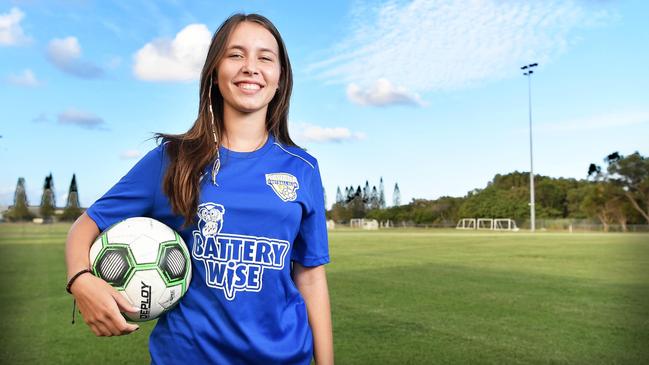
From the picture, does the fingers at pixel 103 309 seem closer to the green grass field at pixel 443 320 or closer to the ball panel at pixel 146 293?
the ball panel at pixel 146 293

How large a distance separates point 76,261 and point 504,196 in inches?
2483

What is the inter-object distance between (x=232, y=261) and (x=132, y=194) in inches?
16.7

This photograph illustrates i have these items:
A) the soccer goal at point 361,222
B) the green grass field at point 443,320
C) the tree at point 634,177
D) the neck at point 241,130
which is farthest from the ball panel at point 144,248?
the soccer goal at point 361,222

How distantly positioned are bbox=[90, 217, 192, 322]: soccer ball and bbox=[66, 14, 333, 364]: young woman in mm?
37

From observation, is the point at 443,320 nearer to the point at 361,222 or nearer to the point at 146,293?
the point at 146,293

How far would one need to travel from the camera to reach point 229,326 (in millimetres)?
1920

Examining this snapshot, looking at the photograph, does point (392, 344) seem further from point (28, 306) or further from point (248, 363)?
point (28, 306)

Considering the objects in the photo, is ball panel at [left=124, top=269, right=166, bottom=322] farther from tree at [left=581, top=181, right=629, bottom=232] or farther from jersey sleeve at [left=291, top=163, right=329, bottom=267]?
tree at [left=581, top=181, right=629, bottom=232]

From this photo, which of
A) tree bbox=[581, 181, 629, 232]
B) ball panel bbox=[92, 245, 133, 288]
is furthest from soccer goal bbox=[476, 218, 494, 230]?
ball panel bbox=[92, 245, 133, 288]

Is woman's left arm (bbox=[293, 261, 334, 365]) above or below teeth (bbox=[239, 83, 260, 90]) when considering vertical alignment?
below

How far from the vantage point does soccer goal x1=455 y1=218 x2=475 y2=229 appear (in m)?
60.9

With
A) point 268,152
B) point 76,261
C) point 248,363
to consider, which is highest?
point 268,152

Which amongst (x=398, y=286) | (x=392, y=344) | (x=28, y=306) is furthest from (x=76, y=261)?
(x=398, y=286)

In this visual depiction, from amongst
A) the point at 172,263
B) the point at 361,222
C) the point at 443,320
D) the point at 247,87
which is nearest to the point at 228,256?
the point at 172,263
